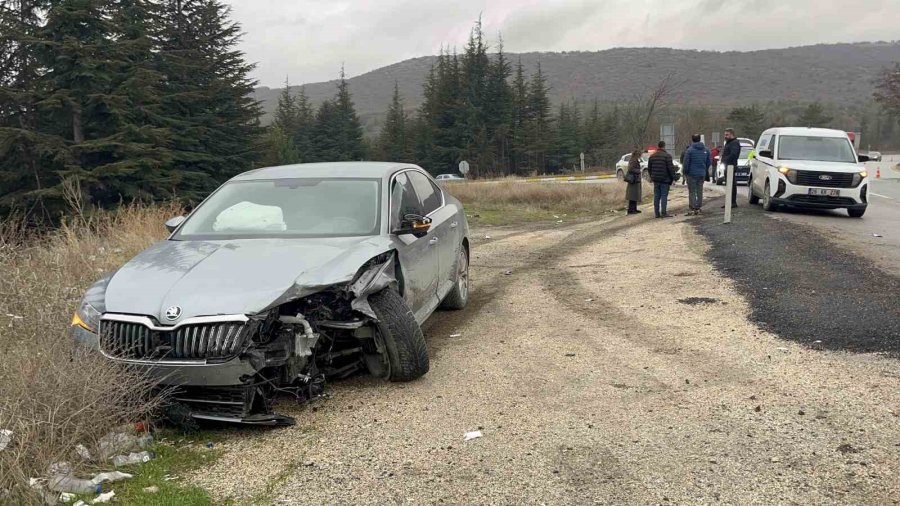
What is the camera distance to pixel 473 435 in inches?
158

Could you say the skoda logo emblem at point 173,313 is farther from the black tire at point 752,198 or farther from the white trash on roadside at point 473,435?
the black tire at point 752,198

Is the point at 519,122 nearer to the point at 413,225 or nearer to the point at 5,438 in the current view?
the point at 413,225

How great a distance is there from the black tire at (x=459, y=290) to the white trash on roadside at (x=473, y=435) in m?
3.21

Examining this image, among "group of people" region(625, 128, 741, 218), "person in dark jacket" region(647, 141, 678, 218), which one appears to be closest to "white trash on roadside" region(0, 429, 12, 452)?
"group of people" region(625, 128, 741, 218)

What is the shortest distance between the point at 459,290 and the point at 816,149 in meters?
11.7

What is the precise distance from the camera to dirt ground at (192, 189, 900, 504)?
11.0 feet

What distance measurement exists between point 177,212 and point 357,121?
7208 cm

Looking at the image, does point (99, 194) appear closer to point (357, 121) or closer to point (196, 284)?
point (196, 284)

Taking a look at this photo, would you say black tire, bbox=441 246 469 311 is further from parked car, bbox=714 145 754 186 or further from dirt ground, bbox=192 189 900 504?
parked car, bbox=714 145 754 186

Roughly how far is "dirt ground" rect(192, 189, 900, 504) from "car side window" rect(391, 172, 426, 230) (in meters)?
1.23

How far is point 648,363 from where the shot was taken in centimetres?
533

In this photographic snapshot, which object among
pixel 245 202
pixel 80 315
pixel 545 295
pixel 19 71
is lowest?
pixel 545 295

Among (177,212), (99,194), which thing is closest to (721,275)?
(177,212)

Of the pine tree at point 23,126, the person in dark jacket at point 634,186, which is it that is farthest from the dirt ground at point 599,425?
the pine tree at point 23,126
